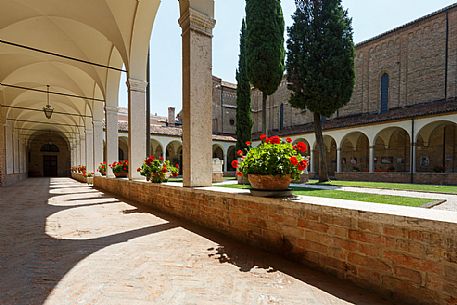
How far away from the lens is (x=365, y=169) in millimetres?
20297

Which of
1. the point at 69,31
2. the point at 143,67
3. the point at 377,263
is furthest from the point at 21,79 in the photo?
the point at 377,263

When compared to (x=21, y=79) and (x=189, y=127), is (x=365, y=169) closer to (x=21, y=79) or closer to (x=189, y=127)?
(x=189, y=127)

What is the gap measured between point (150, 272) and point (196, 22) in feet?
13.5

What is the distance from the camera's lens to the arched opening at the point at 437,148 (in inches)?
628

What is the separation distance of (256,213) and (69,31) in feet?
33.3

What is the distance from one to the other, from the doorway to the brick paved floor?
3078cm

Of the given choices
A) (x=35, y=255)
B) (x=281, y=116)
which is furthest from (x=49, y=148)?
(x=35, y=255)

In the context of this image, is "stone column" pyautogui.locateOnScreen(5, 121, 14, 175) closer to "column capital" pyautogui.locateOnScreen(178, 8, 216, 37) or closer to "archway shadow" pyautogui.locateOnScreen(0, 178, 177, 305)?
"archway shadow" pyautogui.locateOnScreen(0, 178, 177, 305)

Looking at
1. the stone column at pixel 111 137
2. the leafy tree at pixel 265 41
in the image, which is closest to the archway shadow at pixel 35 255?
the stone column at pixel 111 137

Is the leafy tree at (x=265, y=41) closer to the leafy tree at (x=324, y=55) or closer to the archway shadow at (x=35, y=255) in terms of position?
the leafy tree at (x=324, y=55)

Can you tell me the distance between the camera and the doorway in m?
29.5

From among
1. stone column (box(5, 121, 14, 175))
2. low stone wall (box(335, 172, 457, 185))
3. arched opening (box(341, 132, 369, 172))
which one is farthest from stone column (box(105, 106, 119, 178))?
arched opening (box(341, 132, 369, 172))

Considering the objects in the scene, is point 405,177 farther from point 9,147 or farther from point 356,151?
point 9,147

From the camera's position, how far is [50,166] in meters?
29.9
